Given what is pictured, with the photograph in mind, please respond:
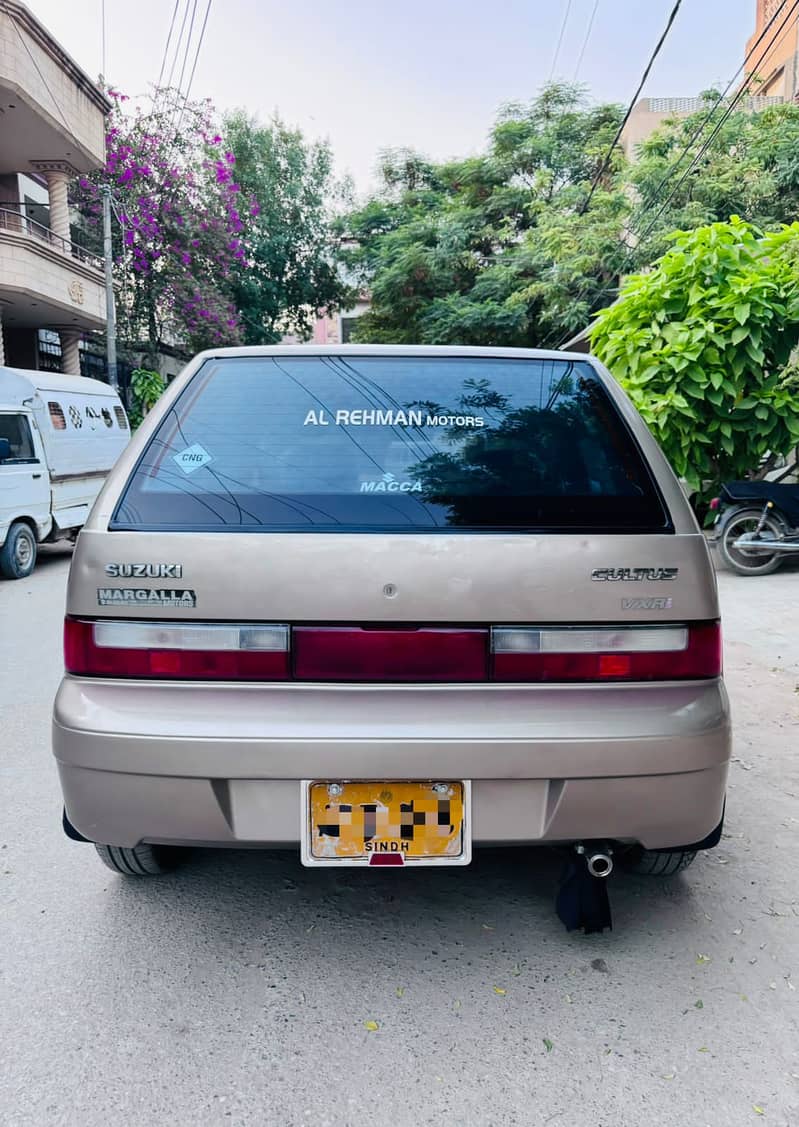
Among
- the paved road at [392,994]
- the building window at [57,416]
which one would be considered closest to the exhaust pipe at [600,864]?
the paved road at [392,994]

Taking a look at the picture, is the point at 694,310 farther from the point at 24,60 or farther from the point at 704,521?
the point at 24,60

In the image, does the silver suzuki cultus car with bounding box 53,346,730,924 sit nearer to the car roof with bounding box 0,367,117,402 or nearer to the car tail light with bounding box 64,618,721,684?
the car tail light with bounding box 64,618,721,684

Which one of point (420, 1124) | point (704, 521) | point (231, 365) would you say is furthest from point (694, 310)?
point (420, 1124)

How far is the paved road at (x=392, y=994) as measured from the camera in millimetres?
1779

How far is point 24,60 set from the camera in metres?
14.2

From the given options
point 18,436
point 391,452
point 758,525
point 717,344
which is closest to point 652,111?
point 717,344

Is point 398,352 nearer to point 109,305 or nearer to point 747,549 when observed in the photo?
point 747,549

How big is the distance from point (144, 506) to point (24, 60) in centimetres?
1583

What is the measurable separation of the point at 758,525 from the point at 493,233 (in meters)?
16.2

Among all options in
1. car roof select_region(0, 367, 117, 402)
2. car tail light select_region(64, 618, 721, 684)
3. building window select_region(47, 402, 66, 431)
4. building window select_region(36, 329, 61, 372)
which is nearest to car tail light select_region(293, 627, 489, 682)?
car tail light select_region(64, 618, 721, 684)

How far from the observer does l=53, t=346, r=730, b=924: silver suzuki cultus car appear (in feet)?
6.44

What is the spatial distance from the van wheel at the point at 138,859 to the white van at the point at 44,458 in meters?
6.81

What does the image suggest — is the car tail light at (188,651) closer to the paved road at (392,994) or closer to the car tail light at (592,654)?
the car tail light at (592,654)

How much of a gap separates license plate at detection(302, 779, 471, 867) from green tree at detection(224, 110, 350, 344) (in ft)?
84.6
